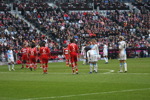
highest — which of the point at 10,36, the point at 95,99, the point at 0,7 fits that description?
the point at 0,7

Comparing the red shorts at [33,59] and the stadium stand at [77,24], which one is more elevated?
the stadium stand at [77,24]

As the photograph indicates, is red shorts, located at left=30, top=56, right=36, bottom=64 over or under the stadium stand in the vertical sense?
under

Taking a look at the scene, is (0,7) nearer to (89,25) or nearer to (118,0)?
(89,25)

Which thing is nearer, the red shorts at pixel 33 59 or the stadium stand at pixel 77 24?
the red shorts at pixel 33 59

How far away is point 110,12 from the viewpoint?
246ft

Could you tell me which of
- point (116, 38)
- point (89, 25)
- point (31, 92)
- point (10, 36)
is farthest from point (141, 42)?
point (31, 92)

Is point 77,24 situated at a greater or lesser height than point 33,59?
greater

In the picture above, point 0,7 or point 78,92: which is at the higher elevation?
point 0,7

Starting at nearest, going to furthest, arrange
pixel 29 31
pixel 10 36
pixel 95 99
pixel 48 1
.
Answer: pixel 95 99 < pixel 10 36 < pixel 29 31 < pixel 48 1

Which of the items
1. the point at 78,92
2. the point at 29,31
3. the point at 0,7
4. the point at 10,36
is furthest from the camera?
the point at 0,7

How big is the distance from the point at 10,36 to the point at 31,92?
125 feet

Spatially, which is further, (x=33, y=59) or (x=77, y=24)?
(x=77, y=24)

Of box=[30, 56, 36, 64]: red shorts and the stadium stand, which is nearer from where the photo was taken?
box=[30, 56, 36, 64]: red shorts

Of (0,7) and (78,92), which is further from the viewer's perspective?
(0,7)
